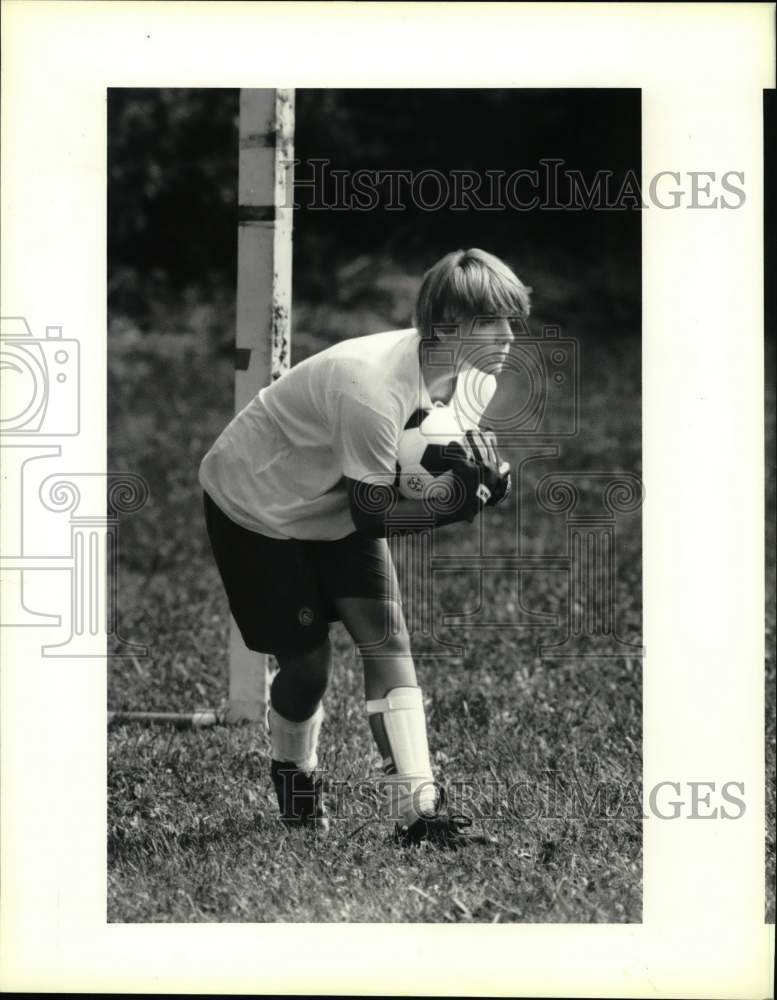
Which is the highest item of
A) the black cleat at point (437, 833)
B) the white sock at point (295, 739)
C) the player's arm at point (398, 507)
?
the player's arm at point (398, 507)

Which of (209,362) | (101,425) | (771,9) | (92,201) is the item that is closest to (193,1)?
(92,201)

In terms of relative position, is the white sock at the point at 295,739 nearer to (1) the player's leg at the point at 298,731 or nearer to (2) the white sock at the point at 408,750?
(1) the player's leg at the point at 298,731

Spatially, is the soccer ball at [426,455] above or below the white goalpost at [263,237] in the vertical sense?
below

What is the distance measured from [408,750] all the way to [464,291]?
3.67ft

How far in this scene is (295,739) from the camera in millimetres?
3891

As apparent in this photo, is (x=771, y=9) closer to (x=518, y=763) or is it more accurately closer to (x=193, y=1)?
(x=193, y=1)

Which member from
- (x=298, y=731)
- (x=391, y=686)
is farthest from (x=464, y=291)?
(x=298, y=731)

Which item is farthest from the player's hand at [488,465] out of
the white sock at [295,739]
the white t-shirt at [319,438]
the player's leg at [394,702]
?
the white sock at [295,739]

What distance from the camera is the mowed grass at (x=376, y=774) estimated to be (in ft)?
11.4

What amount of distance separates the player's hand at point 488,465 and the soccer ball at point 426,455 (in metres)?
0.02

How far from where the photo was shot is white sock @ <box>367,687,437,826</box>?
3658mm

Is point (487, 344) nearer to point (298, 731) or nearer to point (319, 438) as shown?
point (319, 438)

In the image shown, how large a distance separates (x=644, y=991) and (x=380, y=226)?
7796mm

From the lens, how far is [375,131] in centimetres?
Result: 979
